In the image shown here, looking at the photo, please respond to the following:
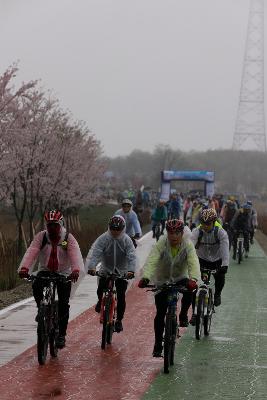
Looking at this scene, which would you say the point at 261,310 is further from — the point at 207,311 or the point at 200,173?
the point at 200,173

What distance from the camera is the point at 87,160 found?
1720 inches

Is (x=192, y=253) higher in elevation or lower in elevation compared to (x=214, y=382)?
higher

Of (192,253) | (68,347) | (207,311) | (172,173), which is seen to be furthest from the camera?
(172,173)

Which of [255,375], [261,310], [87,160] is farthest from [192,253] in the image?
[87,160]

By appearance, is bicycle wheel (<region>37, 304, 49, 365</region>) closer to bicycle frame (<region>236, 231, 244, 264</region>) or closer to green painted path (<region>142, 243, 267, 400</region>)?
green painted path (<region>142, 243, 267, 400</region>)

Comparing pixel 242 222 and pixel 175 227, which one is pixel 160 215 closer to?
pixel 242 222

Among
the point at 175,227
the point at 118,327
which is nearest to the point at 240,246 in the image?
the point at 118,327

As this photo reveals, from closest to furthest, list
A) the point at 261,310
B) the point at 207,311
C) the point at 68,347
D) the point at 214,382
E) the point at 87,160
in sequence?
1. the point at 214,382
2. the point at 68,347
3. the point at 207,311
4. the point at 261,310
5. the point at 87,160

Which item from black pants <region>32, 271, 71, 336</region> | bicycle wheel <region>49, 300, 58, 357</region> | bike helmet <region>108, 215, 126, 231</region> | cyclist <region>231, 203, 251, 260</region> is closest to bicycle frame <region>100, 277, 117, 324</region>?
black pants <region>32, 271, 71, 336</region>

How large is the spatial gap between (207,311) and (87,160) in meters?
31.9

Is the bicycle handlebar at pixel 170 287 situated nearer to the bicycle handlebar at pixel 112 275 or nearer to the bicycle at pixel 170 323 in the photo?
the bicycle at pixel 170 323

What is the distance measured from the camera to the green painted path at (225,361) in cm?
863

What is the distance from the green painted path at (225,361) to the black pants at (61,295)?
1.41 m

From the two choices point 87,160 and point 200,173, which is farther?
point 200,173
